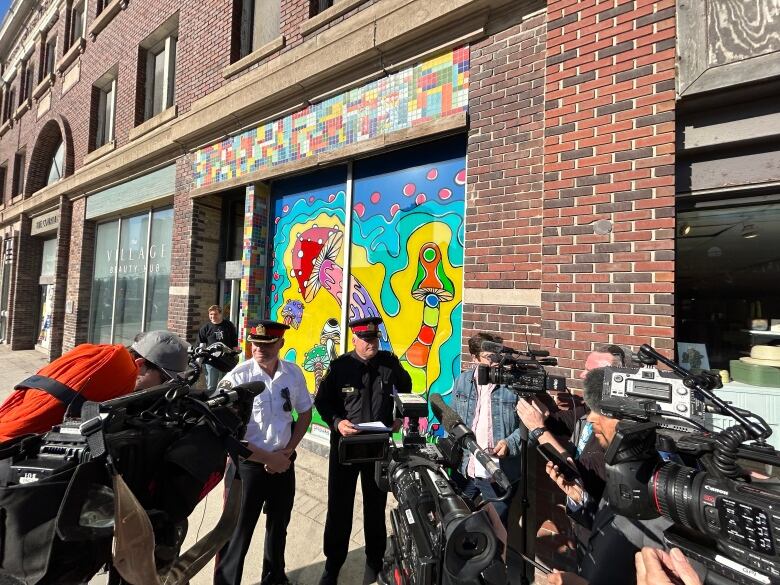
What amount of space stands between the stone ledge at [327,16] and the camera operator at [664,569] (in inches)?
238

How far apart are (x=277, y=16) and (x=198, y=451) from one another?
23.4 feet

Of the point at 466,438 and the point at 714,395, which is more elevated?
the point at 714,395

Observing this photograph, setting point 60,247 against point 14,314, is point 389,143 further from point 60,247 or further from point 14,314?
point 14,314

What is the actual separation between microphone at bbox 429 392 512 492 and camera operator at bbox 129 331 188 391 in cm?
150

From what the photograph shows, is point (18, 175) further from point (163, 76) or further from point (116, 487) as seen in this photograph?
point (116, 487)

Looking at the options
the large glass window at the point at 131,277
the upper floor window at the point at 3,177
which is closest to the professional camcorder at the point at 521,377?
the large glass window at the point at 131,277

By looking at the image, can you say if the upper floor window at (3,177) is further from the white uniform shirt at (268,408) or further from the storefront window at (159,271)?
the white uniform shirt at (268,408)

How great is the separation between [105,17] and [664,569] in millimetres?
14644

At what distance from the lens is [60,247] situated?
35.9 feet

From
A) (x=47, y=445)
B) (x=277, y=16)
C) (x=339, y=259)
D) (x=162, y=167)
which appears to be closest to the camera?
(x=47, y=445)

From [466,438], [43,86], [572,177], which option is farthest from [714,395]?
[43,86]

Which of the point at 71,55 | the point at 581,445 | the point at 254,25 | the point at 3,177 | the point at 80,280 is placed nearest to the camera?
the point at 581,445

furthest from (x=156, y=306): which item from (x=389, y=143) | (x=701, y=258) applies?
(x=701, y=258)

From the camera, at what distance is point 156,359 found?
83.1 inches
